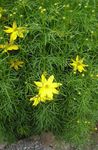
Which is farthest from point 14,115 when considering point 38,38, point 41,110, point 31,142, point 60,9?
point 60,9

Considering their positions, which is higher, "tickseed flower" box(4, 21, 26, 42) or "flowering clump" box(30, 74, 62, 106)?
"tickseed flower" box(4, 21, 26, 42)

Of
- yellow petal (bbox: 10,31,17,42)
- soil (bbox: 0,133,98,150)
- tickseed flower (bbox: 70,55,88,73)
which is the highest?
yellow petal (bbox: 10,31,17,42)

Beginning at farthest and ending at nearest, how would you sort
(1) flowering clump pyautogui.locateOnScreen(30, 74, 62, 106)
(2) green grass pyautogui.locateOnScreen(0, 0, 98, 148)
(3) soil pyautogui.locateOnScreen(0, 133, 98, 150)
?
(3) soil pyautogui.locateOnScreen(0, 133, 98, 150), (2) green grass pyautogui.locateOnScreen(0, 0, 98, 148), (1) flowering clump pyautogui.locateOnScreen(30, 74, 62, 106)

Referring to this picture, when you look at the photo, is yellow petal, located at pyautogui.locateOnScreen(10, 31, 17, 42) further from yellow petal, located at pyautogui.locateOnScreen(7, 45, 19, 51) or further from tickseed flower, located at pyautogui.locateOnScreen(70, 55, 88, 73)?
tickseed flower, located at pyautogui.locateOnScreen(70, 55, 88, 73)

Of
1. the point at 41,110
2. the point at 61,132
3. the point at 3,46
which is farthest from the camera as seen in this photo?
the point at 61,132

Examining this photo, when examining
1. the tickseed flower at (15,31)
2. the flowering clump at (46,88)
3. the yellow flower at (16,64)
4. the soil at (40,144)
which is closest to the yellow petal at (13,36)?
the tickseed flower at (15,31)

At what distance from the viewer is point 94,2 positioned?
2.29 metres

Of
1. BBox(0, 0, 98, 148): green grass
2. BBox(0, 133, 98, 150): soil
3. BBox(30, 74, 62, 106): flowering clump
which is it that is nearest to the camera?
BBox(30, 74, 62, 106): flowering clump

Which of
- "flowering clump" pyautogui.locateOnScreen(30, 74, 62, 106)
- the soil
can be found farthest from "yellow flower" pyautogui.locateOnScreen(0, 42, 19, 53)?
the soil

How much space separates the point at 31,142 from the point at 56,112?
43 centimetres

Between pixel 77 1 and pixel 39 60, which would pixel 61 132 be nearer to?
pixel 39 60

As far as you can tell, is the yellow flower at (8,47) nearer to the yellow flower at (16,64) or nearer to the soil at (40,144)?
the yellow flower at (16,64)

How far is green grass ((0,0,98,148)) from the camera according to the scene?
2.17 m

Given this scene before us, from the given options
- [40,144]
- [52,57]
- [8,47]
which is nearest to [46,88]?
[52,57]
